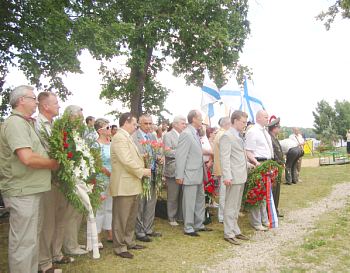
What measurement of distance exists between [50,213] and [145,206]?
6.45ft

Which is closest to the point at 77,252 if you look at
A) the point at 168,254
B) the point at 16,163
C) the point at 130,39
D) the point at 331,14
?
the point at 168,254

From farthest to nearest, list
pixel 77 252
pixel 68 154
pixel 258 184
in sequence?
pixel 258 184 → pixel 77 252 → pixel 68 154

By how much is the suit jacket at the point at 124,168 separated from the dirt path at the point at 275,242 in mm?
1499

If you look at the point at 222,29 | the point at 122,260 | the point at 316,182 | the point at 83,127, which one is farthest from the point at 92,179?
the point at 222,29

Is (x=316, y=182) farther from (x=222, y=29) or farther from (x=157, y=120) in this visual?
(x=157, y=120)

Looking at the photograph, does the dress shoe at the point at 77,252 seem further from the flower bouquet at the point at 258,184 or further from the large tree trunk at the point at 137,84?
the large tree trunk at the point at 137,84

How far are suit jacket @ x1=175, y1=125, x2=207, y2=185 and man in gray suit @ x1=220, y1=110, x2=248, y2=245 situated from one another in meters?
0.55

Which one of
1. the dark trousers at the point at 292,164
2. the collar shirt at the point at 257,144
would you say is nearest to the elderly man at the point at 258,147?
the collar shirt at the point at 257,144

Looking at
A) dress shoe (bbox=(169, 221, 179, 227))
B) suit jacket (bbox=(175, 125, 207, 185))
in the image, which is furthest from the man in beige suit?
dress shoe (bbox=(169, 221, 179, 227))

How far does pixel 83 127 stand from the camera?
14.2ft

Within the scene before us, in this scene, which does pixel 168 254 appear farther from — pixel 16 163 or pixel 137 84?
pixel 137 84

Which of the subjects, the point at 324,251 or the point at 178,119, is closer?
the point at 324,251

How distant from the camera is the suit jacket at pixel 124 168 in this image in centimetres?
504

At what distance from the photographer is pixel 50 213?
4527 mm
